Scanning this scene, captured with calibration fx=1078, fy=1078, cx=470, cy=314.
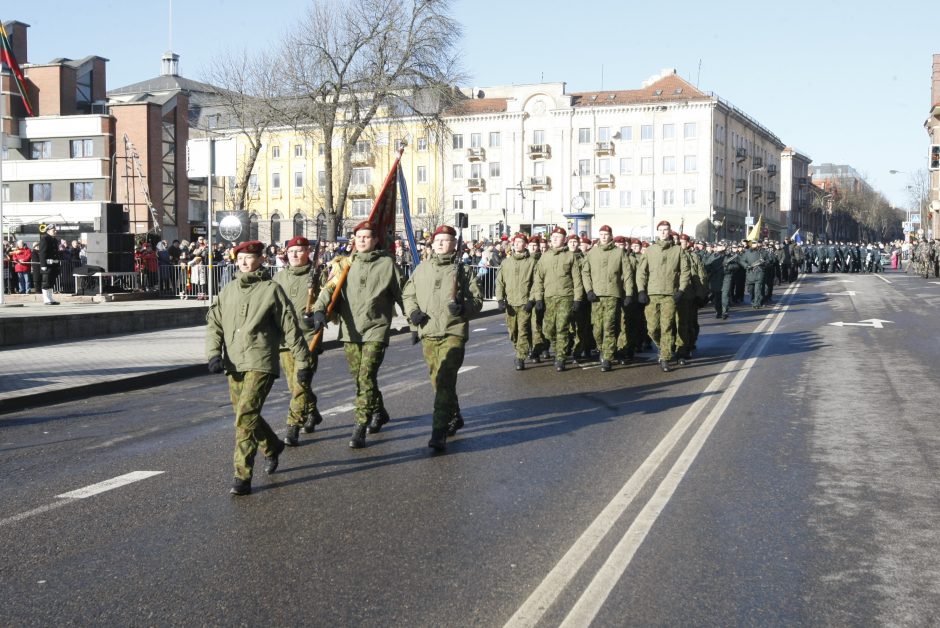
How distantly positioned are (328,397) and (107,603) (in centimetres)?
678

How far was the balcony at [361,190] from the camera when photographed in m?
88.7

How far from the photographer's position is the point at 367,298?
857cm

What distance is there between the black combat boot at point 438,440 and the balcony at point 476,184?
267ft

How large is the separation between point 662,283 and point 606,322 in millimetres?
1033

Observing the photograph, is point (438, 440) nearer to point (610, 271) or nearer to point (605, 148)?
point (610, 271)

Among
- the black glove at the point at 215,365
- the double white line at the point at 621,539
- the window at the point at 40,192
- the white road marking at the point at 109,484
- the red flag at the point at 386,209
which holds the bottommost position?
the white road marking at the point at 109,484

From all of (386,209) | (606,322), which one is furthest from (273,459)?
(606,322)

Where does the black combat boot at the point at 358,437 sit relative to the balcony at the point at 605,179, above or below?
below

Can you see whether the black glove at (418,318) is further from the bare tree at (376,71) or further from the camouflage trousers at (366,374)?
the bare tree at (376,71)

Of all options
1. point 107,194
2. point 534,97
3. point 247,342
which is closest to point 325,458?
point 247,342

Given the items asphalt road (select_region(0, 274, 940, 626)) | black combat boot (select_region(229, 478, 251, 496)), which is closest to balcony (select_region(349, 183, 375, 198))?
asphalt road (select_region(0, 274, 940, 626))

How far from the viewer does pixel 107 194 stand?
61.6 metres

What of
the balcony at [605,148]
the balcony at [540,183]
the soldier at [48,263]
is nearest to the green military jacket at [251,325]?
the soldier at [48,263]

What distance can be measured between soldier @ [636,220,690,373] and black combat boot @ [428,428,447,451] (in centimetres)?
667
